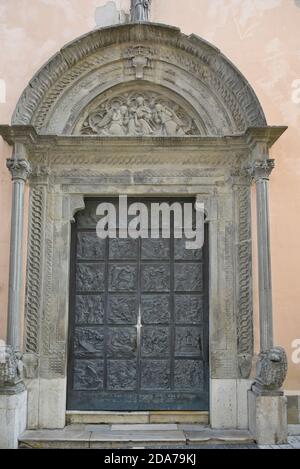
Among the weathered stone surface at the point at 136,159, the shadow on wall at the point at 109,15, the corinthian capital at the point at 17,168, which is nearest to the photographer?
the corinthian capital at the point at 17,168

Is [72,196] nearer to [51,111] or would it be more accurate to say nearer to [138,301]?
[51,111]

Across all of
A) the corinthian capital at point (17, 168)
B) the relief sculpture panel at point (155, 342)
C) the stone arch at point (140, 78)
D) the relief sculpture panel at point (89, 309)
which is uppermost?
the stone arch at point (140, 78)

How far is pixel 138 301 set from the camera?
6129mm

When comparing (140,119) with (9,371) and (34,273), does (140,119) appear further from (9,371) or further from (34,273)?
(9,371)

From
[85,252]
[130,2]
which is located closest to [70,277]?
[85,252]

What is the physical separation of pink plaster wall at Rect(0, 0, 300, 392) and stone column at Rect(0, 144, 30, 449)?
1.08ft

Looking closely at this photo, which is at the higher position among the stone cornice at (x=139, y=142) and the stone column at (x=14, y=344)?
the stone cornice at (x=139, y=142)

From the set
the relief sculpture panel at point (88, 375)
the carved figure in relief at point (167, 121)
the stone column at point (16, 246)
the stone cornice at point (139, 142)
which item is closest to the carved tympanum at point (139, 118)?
the carved figure in relief at point (167, 121)

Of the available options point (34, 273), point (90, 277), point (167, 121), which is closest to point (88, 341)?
point (90, 277)

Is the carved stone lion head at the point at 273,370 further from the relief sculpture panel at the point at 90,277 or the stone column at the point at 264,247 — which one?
the relief sculpture panel at the point at 90,277

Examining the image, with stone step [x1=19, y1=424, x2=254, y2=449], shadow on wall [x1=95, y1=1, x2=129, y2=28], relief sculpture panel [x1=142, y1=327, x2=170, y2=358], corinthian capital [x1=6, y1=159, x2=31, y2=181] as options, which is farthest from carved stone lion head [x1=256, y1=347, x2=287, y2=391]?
shadow on wall [x1=95, y1=1, x2=129, y2=28]

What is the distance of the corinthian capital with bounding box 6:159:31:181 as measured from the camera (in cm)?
569

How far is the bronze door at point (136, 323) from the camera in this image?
5.99 m

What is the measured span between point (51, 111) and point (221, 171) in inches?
81.2
